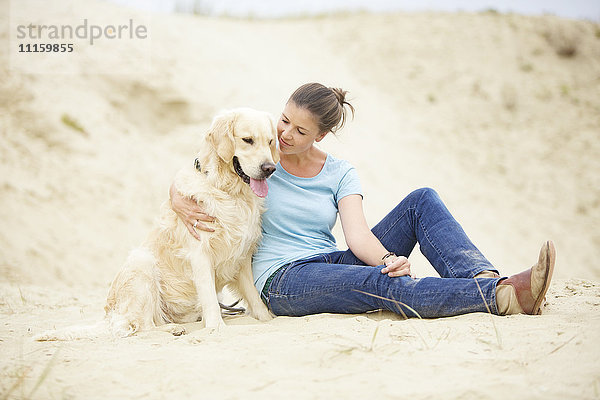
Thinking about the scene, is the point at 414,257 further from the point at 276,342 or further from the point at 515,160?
the point at 276,342

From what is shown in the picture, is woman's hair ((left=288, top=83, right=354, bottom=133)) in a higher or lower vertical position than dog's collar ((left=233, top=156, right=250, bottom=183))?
higher

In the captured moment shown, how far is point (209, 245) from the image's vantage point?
3211mm

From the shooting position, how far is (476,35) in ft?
53.9

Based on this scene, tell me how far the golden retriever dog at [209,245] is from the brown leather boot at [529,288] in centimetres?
156

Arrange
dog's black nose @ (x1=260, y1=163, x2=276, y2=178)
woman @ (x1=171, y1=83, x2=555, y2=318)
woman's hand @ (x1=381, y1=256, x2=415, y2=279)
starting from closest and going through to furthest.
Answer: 1. woman @ (x1=171, y1=83, x2=555, y2=318)
2. woman's hand @ (x1=381, y1=256, x2=415, y2=279)
3. dog's black nose @ (x1=260, y1=163, x2=276, y2=178)

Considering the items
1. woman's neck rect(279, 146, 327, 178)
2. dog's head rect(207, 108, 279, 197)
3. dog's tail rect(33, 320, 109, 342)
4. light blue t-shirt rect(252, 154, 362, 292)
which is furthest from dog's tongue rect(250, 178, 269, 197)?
dog's tail rect(33, 320, 109, 342)

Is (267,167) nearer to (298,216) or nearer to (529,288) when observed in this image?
(298,216)

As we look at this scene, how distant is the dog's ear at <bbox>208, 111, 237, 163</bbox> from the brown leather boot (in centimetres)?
192

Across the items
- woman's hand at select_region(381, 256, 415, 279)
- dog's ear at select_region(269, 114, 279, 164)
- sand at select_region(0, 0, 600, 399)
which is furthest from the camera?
dog's ear at select_region(269, 114, 279, 164)

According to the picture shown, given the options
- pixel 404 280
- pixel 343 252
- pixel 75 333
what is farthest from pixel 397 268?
pixel 75 333

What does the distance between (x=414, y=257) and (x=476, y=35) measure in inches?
422

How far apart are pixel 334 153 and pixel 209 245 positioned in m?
8.22

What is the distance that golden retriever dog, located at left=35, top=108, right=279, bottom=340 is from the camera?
3180 millimetres

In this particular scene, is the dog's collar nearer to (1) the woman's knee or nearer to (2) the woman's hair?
(2) the woman's hair
